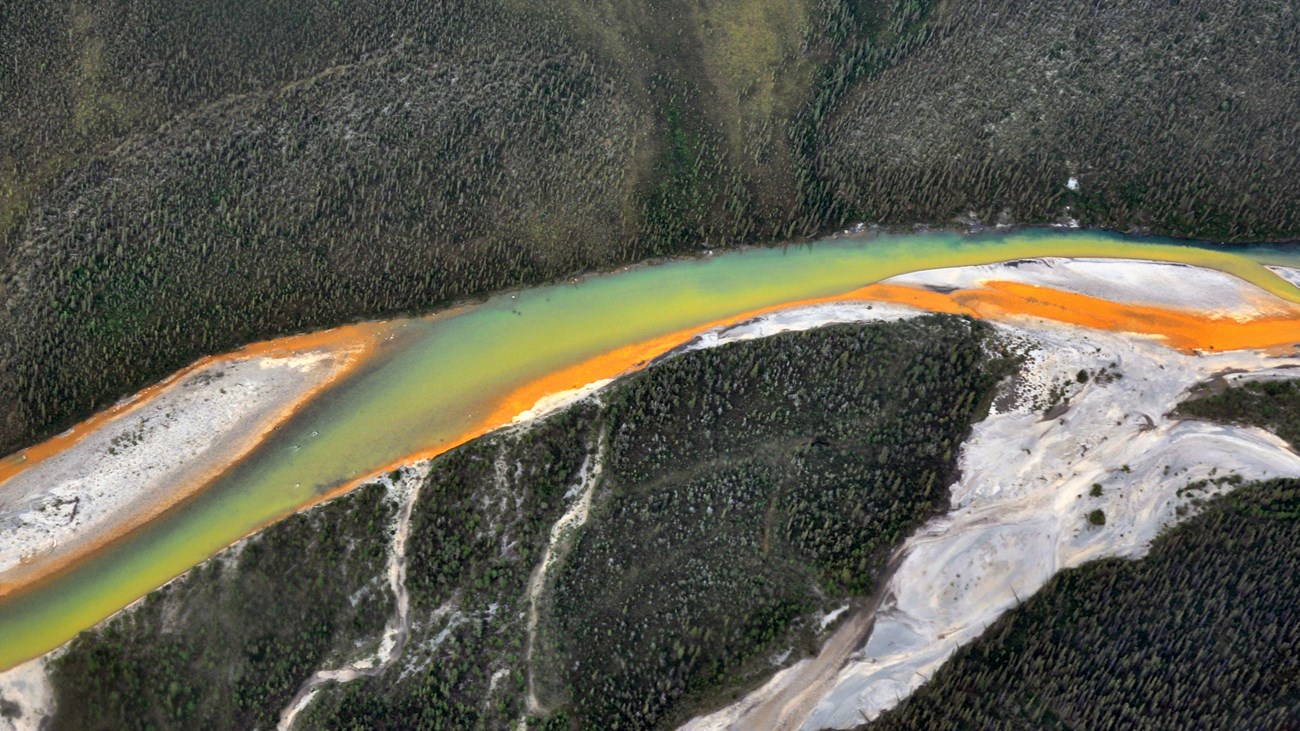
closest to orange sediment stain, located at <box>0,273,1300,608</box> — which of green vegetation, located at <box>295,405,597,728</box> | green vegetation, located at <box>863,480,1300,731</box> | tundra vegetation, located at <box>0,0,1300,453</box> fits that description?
tundra vegetation, located at <box>0,0,1300,453</box>

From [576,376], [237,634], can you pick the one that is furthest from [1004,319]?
[237,634]

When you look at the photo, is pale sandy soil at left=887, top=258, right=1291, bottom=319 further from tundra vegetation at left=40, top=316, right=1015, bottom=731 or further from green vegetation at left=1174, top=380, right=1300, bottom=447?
tundra vegetation at left=40, top=316, right=1015, bottom=731

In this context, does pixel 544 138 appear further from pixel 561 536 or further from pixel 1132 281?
pixel 1132 281

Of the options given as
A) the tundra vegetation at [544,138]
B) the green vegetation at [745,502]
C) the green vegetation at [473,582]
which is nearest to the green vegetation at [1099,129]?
the tundra vegetation at [544,138]

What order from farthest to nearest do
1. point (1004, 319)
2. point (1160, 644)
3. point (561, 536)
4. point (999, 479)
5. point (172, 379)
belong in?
point (1004, 319) < point (172, 379) < point (999, 479) < point (561, 536) < point (1160, 644)

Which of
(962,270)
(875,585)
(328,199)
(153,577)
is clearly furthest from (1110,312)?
(153,577)

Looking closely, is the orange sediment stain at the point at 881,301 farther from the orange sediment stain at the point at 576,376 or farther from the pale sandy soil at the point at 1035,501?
the pale sandy soil at the point at 1035,501
